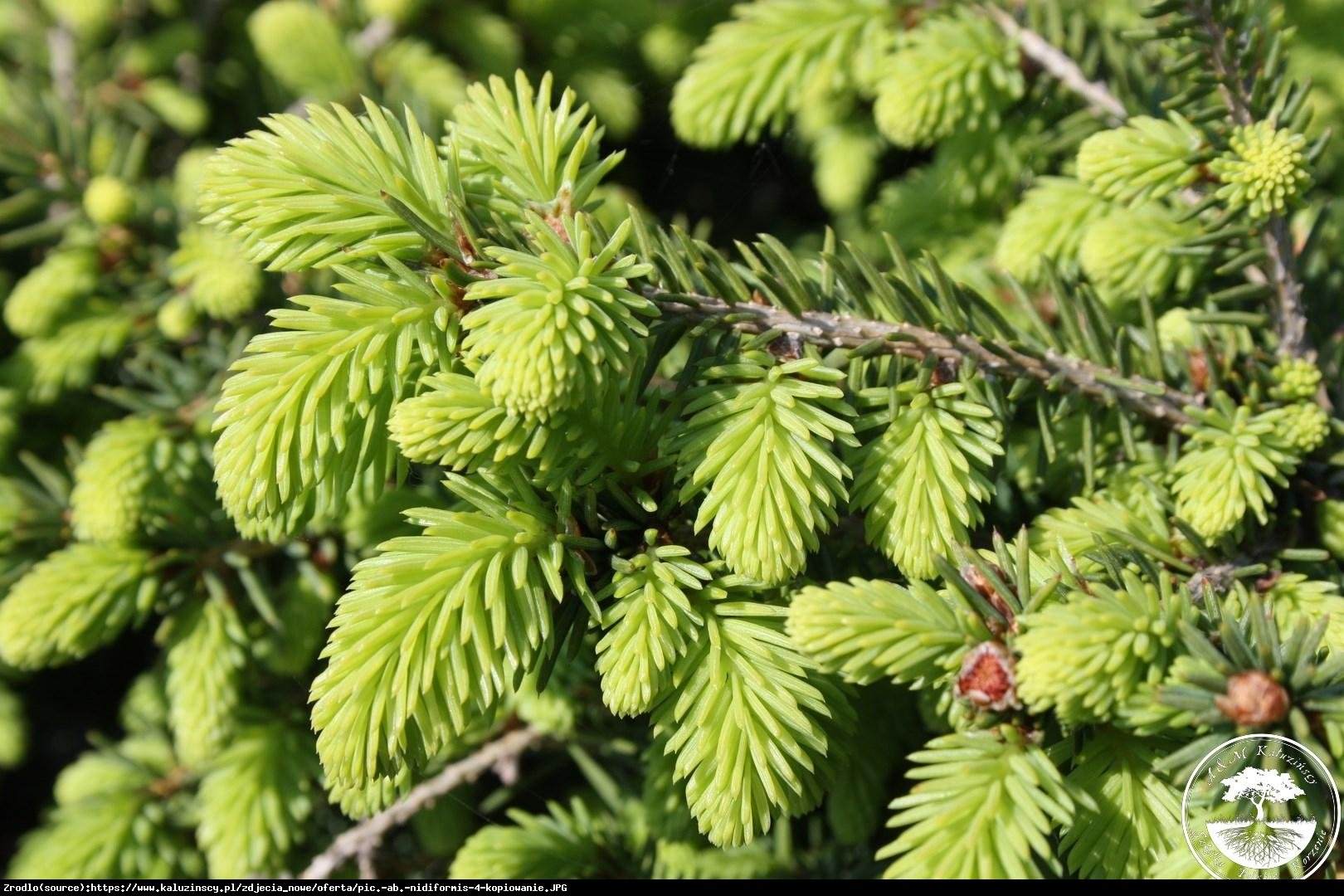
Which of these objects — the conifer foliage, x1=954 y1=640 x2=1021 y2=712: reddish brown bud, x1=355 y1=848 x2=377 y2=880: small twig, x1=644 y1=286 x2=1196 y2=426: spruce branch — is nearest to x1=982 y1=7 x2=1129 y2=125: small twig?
the conifer foliage

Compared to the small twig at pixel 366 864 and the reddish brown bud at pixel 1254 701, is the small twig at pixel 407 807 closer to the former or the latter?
the small twig at pixel 366 864

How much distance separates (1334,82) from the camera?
4.32 ft

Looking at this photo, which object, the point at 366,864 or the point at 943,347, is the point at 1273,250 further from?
the point at 366,864

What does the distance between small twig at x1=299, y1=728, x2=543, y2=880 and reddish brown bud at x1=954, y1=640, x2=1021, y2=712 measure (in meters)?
0.58

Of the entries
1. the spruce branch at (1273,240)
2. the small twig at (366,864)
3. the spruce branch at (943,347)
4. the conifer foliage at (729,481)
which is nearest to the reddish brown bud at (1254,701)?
the conifer foliage at (729,481)

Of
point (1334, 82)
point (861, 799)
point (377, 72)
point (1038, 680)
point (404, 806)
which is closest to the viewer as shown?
point (1038, 680)

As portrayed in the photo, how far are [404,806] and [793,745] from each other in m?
0.59

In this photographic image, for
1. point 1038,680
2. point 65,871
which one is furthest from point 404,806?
point 1038,680

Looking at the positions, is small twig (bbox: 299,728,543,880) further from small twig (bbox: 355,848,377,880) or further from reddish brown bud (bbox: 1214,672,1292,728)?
reddish brown bud (bbox: 1214,672,1292,728)

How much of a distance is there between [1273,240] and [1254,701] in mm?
458

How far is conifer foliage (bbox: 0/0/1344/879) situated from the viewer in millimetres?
688

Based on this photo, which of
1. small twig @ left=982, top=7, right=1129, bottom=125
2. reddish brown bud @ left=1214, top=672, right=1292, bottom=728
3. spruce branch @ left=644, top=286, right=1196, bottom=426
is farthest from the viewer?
small twig @ left=982, top=7, right=1129, bottom=125

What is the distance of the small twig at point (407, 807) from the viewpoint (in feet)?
3.72

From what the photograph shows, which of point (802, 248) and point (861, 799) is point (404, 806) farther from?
point (802, 248)
